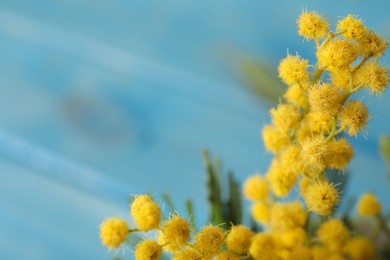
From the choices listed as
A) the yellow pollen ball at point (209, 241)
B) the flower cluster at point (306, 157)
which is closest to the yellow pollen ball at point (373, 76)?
the flower cluster at point (306, 157)

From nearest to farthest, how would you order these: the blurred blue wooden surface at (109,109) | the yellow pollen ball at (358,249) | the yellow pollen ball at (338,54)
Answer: the yellow pollen ball at (338,54)
the yellow pollen ball at (358,249)
the blurred blue wooden surface at (109,109)

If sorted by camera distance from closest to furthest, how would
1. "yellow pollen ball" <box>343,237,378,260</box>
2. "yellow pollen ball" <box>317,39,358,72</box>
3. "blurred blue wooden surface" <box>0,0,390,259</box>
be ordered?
"yellow pollen ball" <box>317,39,358,72</box>, "yellow pollen ball" <box>343,237,378,260</box>, "blurred blue wooden surface" <box>0,0,390,259</box>

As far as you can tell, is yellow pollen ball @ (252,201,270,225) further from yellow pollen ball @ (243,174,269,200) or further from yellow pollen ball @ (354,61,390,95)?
yellow pollen ball @ (354,61,390,95)

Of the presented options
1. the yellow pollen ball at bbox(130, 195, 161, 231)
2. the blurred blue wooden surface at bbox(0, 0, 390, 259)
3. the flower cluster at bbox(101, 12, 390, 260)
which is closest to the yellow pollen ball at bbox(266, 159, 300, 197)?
the flower cluster at bbox(101, 12, 390, 260)

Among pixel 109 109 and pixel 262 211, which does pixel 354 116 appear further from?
pixel 109 109

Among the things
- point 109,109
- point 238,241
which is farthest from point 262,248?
point 109,109

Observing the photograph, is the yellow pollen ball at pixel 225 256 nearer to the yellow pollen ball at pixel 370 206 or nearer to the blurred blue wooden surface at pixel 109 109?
the yellow pollen ball at pixel 370 206
